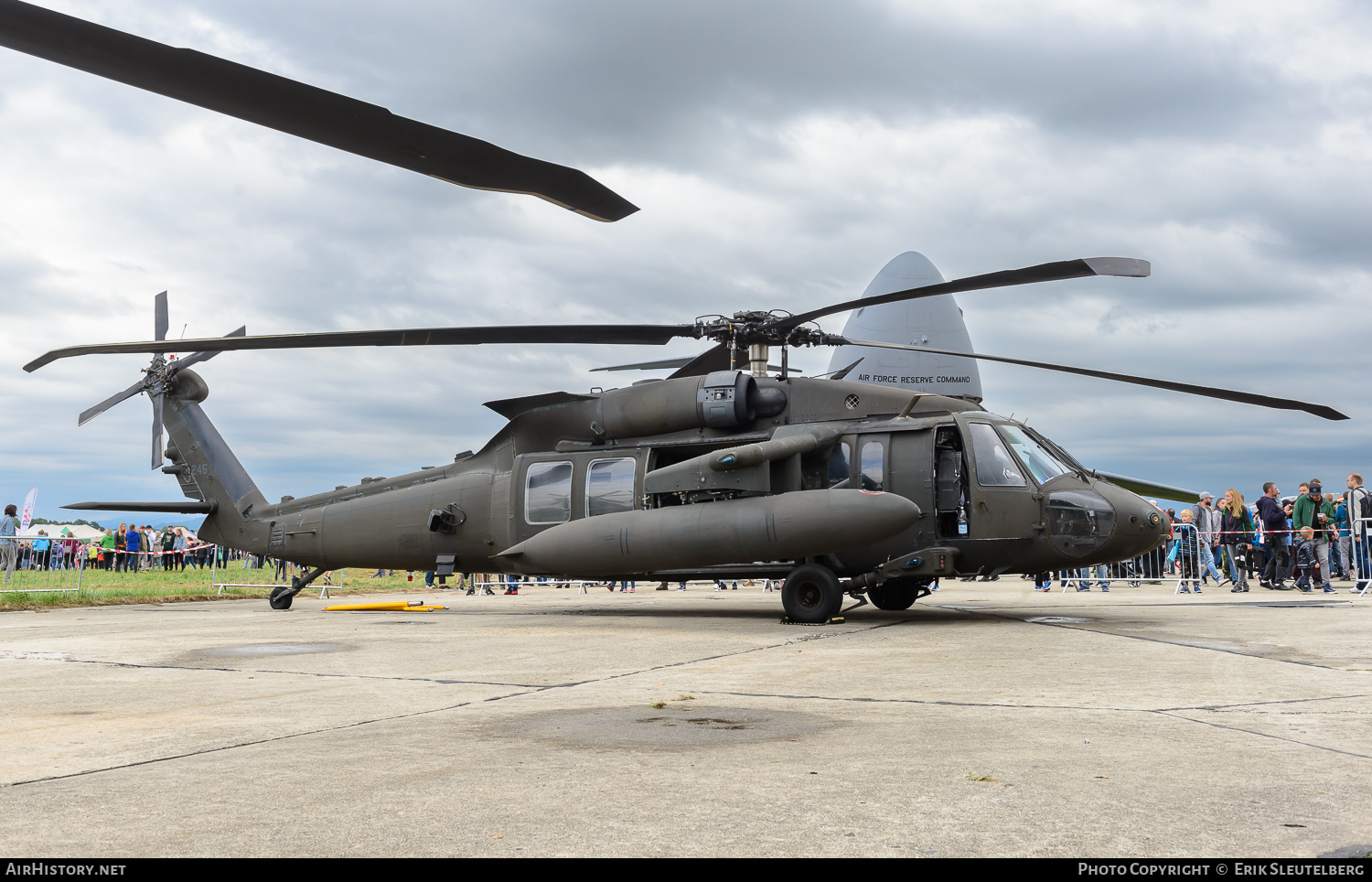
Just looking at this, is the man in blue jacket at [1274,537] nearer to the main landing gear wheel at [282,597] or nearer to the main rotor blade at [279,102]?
the main landing gear wheel at [282,597]

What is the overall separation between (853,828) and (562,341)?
343 inches

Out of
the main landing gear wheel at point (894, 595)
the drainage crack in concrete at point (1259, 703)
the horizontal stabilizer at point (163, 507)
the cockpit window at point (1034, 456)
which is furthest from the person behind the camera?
the horizontal stabilizer at point (163, 507)

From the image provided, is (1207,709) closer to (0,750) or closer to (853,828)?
(853,828)

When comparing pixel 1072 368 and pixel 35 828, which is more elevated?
pixel 1072 368

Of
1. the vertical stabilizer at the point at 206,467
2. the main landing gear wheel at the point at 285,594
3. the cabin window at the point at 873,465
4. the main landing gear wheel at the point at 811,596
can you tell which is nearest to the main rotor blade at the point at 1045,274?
the cabin window at the point at 873,465

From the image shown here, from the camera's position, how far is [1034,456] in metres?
10.8

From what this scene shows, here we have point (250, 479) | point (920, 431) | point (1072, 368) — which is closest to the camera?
point (1072, 368)

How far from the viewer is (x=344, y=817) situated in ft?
9.19

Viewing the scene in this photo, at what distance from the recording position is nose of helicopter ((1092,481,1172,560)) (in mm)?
10180

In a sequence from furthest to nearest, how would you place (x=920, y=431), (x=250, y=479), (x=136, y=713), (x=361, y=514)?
1. (x=250, y=479)
2. (x=361, y=514)
3. (x=920, y=431)
4. (x=136, y=713)

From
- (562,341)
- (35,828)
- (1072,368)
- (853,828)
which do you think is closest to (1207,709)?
(853,828)

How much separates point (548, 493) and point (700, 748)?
9.06m

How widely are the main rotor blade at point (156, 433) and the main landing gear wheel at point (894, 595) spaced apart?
1192cm

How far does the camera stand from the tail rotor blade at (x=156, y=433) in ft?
53.3
